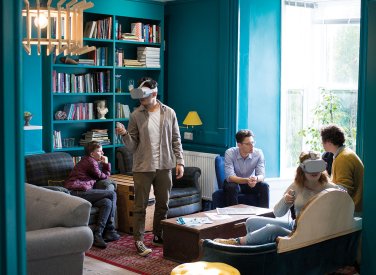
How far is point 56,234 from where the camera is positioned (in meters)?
4.37

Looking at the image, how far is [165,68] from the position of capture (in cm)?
873

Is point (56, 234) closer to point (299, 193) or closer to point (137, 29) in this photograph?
point (299, 193)

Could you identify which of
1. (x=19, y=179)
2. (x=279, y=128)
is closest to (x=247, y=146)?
(x=279, y=128)

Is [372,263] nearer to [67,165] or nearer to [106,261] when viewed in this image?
[106,261]

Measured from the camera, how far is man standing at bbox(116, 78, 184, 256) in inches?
234

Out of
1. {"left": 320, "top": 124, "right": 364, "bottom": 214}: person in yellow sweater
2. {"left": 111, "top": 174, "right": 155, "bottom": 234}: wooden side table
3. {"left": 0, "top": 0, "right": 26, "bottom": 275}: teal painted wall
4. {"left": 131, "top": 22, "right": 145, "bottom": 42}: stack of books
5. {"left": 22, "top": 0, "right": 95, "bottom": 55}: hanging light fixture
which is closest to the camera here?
{"left": 0, "top": 0, "right": 26, "bottom": 275}: teal painted wall

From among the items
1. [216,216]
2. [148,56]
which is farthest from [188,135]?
[216,216]

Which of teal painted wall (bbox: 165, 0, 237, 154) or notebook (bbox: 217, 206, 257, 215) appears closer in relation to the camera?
notebook (bbox: 217, 206, 257, 215)

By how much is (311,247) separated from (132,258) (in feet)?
6.45

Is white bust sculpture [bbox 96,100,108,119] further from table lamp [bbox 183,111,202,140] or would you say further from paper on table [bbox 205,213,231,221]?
paper on table [bbox 205,213,231,221]

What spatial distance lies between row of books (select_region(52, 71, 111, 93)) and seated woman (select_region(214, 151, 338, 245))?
3.47 meters

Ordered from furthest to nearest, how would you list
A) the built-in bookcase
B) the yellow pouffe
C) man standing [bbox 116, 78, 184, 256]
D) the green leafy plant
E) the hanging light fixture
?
the green leafy plant → the built-in bookcase → man standing [bbox 116, 78, 184, 256] → the hanging light fixture → the yellow pouffe

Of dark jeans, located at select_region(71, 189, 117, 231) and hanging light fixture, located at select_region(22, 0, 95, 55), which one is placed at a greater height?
hanging light fixture, located at select_region(22, 0, 95, 55)

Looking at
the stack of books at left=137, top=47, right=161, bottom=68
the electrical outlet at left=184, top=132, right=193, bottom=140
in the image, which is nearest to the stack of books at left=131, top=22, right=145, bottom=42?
the stack of books at left=137, top=47, right=161, bottom=68
